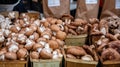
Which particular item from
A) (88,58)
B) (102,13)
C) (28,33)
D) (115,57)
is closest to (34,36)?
(28,33)

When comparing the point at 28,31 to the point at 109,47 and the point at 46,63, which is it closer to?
the point at 46,63

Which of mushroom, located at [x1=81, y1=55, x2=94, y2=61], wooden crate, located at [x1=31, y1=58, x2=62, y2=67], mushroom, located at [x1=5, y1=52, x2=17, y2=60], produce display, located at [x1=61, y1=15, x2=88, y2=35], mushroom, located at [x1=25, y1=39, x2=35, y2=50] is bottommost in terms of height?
wooden crate, located at [x1=31, y1=58, x2=62, y2=67]

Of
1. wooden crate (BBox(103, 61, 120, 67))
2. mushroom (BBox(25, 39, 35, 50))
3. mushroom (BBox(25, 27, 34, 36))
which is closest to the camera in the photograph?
wooden crate (BBox(103, 61, 120, 67))

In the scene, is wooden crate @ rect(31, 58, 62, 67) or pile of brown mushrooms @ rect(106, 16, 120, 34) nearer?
wooden crate @ rect(31, 58, 62, 67)

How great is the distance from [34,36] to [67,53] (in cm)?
32

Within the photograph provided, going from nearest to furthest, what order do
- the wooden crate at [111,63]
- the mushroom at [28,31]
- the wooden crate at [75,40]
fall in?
1. the wooden crate at [111,63]
2. the mushroom at [28,31]
3. the wooden crate at [75,40]

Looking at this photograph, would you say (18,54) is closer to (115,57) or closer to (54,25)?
(54,25)

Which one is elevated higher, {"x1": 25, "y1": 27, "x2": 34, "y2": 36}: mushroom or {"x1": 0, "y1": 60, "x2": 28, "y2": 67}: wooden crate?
{"x1": 25, "y1": 27, "x2": 34, "y2": 36}: mushroom

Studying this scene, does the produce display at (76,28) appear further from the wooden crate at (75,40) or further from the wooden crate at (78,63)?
the wooden crate at (78,63)

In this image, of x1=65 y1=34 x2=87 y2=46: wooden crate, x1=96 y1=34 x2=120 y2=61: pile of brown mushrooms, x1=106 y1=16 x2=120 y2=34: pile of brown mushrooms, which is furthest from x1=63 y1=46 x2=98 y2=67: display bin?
x1=106 y1=16 x2=120 y2=34: pile of brown mushrooms

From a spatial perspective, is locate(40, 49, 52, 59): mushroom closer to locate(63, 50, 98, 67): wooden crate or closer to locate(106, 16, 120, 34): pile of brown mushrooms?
locate(63, 50, 98, 67): wooden crate

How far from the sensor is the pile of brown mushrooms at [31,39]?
5.96 ft

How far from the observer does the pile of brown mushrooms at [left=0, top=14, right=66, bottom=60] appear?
1.82 metres

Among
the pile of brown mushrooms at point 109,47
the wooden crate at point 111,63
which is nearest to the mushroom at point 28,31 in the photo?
the pile of brown mushrooms at point 109,47
